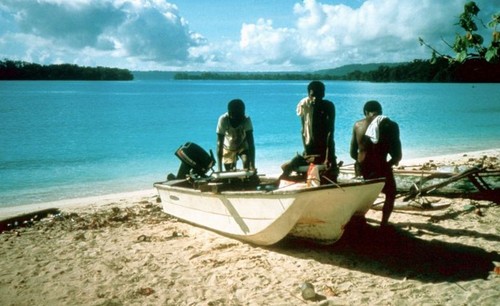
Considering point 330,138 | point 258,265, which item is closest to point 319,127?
point 330,138

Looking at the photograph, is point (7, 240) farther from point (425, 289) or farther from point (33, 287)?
point (425, 289)

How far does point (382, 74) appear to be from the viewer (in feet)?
559

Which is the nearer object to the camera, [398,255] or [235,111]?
[398,255]

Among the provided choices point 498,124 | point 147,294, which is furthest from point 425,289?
point 498,124

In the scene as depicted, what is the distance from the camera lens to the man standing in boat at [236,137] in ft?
23.2

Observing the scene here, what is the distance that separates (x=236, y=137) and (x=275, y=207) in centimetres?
207

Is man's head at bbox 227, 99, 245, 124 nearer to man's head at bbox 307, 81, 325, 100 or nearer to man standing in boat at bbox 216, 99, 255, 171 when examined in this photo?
man standing in boat at bbox 216, 99, 255, 171

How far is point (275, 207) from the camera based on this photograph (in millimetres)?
5441

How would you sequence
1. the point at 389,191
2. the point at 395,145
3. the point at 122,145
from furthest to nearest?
the point at 122,145, the point at 389,191, the point at 395,145

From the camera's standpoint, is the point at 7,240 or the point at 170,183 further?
the point at 170,183

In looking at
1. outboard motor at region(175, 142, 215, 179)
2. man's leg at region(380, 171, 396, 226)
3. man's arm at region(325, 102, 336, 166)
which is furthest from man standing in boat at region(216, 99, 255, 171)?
man's leg at region(380, 171, 396, 226)

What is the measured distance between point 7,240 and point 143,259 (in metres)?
3.04

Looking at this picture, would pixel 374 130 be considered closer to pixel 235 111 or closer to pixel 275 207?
pixel 275 207

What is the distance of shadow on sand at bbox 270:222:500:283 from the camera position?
507 centimetres
